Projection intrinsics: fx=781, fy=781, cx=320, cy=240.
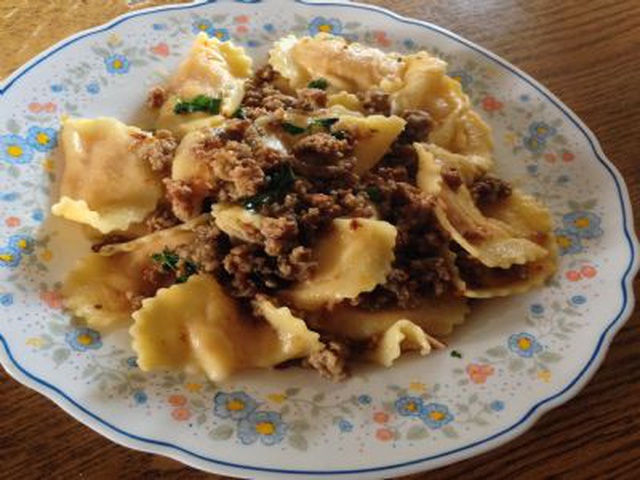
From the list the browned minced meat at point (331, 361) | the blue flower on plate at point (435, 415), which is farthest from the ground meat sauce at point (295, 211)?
the blue flower on plate at point (435, 415)

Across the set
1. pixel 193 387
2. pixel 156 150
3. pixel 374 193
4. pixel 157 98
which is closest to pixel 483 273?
pixel 374 193

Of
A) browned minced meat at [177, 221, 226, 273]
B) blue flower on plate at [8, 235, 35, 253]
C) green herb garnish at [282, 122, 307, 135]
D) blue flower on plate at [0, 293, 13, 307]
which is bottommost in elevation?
browned minced meat at [177, 221, 226, 273]

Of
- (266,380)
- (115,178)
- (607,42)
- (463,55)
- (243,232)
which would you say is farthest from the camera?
(607,42)

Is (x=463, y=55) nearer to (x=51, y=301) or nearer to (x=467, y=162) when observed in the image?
(x=467, y=162)

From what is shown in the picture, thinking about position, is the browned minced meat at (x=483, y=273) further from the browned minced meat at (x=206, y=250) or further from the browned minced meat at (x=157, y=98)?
the browned minced meat at (x=157, y=98)

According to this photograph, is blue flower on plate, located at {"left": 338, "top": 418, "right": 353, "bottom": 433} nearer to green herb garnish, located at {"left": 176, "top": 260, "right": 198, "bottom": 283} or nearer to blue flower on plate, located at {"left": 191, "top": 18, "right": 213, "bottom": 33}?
green herb garnish, located at {"left": 176, "top": 260, "right": 198, "bottom": 283}

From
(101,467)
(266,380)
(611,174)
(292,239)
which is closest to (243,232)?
(292,239)

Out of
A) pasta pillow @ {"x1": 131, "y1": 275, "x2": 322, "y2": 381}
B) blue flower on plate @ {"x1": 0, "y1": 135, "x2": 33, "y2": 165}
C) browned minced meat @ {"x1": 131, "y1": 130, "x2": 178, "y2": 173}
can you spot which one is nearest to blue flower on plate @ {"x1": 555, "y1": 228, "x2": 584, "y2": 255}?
pasta pillow @ {"x1": 131, "y1": 275, "x2": 322, "y2": 381}
